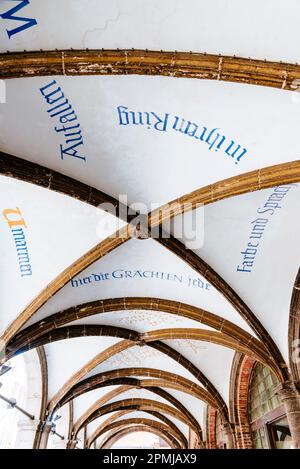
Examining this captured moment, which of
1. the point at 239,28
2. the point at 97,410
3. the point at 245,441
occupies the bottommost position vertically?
the point at 245,441

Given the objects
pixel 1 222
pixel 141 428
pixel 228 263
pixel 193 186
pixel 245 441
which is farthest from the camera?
pixel 141 428

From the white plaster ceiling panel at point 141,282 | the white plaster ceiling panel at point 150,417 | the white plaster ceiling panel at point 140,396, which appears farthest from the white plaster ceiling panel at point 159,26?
the white plaster ceiling panel at point 150,417

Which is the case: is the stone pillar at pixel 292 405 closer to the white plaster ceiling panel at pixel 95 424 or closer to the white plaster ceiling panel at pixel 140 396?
the white plaster ceiling panel at pixel 140 396

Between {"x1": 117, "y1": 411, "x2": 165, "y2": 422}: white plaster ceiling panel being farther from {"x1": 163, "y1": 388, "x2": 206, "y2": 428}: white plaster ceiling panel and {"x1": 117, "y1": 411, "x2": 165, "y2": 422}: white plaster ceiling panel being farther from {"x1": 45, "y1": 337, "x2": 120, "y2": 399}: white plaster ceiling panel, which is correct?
{"x1": 45, "y1": 337, "x2": 120, "y2": 399}: white plaster ceiling panel

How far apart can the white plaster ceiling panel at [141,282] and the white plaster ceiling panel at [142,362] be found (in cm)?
338

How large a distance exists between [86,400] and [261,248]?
9732mm

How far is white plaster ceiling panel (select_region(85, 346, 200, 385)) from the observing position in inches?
387

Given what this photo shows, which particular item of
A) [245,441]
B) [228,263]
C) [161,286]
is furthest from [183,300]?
[245,441]

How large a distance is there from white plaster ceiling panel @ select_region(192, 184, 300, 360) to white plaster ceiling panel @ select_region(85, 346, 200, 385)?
4.21 m

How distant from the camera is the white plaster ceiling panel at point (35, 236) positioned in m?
4.84

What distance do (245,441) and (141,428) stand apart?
42.5 ft

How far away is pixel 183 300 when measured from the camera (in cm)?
692

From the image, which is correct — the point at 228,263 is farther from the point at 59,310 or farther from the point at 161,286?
the point at 59,310

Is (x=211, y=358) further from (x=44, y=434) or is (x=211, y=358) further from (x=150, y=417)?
(x=150, y=417)
